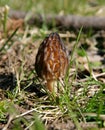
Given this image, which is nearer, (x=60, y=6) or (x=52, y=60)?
(x=52, y=60)

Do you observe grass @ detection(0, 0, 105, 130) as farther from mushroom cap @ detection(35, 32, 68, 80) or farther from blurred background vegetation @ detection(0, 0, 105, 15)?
blurred background vegetation @ detection(0, 0, 105, 15)

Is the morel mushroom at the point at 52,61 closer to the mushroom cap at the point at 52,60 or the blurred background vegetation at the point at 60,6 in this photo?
the mushroom cap at the point at 52,60

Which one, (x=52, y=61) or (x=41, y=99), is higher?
(x=52, y=61)

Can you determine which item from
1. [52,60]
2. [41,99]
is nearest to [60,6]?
[52,60]

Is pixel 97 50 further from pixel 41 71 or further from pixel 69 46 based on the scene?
pixel 41 71

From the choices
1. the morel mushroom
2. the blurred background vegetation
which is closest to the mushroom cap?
the morel mushroom

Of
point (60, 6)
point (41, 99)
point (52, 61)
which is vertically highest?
point (60, 6)

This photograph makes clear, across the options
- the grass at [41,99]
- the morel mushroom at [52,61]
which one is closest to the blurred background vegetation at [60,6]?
the grass at [41,99]

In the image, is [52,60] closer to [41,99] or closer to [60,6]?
[41,99]
